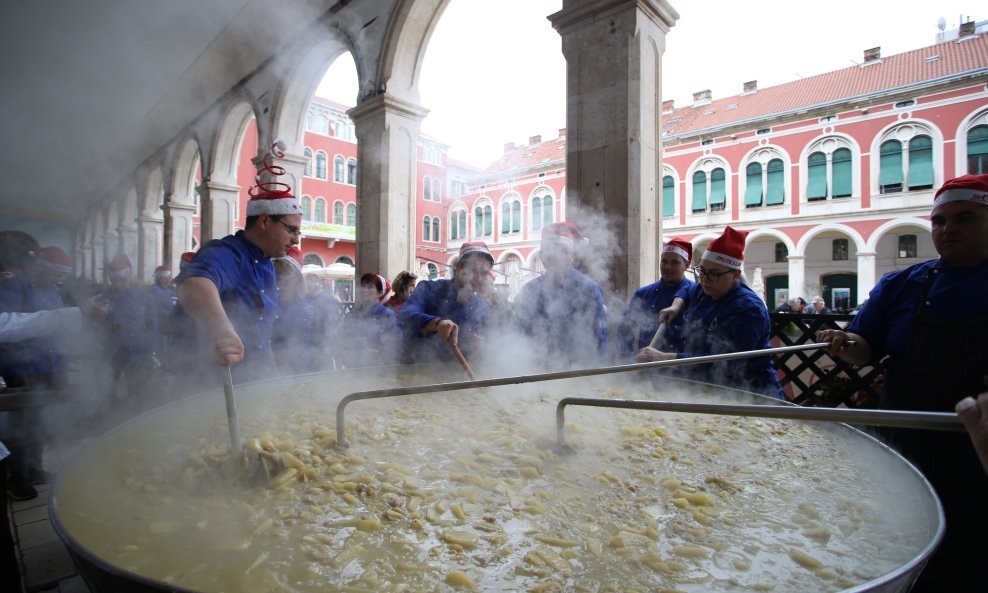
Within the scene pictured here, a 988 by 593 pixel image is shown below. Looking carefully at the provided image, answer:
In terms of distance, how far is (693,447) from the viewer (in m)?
1.68

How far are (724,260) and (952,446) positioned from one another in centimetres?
119

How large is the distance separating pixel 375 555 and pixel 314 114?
29451 mm

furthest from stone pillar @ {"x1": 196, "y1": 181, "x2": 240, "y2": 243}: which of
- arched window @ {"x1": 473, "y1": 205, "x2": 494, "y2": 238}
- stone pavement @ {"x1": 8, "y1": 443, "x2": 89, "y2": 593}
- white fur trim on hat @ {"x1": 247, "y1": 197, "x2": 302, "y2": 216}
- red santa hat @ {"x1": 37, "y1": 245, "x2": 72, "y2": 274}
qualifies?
arched window @ {"x1": 473, "y1": 205, "x2": 494, "y2": 238}

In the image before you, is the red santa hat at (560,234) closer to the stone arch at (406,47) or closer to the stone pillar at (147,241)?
the stone arch at (406,47)

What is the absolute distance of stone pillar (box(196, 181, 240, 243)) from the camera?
9.54 metres

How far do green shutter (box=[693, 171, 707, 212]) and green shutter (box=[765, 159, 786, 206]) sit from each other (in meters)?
2.59

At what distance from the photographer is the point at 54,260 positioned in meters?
3.39

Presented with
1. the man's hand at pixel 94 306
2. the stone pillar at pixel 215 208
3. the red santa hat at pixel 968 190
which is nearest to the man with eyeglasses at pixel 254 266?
the man's hand at pixel 94 306

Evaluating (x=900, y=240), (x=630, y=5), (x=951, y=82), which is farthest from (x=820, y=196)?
(x=630, y=5)

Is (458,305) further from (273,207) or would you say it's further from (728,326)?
(728,326)

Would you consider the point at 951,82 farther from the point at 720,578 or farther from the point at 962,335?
the point at 720,578

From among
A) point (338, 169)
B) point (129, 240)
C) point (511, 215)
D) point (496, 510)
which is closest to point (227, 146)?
point (129, 240)

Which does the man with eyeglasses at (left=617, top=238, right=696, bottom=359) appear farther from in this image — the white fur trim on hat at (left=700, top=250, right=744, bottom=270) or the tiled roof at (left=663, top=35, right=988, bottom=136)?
the tiled roof at (left=663, top=35, right=988, bottom=136)

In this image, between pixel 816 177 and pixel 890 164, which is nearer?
pixel 890 164
